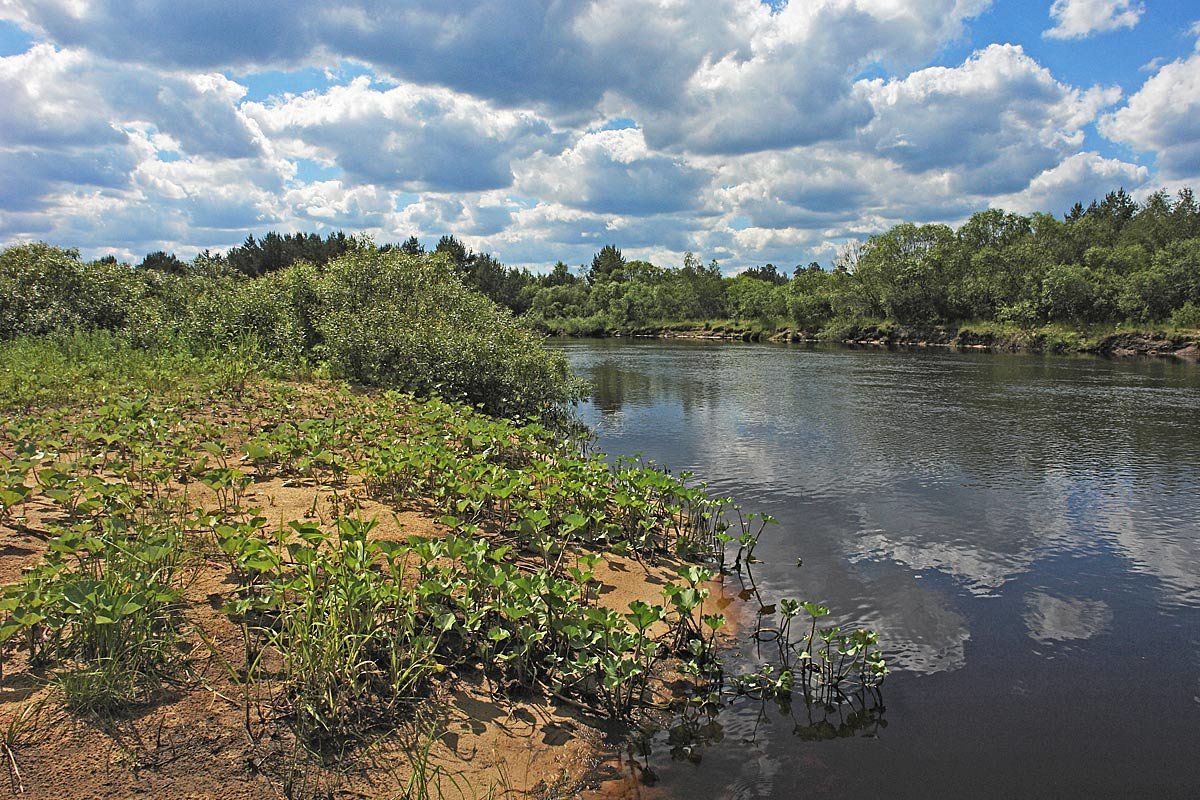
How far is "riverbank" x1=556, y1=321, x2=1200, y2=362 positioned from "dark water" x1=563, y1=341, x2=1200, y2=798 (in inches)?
1277

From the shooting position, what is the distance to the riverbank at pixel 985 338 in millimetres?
49438

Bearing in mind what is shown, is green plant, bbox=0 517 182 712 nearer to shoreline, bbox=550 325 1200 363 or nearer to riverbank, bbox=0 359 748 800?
riverbank, bbox=0 359 748 800

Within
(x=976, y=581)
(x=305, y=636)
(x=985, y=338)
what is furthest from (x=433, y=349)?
(x=985, y=338)

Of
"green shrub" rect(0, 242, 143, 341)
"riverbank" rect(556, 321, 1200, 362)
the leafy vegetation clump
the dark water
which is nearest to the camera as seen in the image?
the dark water

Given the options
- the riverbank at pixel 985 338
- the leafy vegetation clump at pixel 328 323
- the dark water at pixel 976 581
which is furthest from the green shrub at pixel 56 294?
the riverbank at pixel 985 338

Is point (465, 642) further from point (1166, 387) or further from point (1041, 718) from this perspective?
point (1166, 387)

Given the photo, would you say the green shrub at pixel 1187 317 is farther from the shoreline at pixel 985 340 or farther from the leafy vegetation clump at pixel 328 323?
the leafy vegetation clump at pixel 328 323

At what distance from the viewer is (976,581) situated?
30.8 ft

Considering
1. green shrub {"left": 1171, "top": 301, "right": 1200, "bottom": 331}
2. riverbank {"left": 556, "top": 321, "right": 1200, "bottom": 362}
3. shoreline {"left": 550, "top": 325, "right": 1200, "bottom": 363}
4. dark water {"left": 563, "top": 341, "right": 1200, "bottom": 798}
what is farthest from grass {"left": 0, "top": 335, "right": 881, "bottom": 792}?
green shrub {"left": 1171, "top": 301, "right": 1200, "bottom": 331}

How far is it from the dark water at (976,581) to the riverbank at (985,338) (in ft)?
106

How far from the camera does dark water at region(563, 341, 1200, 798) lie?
560 centimetres

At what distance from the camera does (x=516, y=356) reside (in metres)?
20.0

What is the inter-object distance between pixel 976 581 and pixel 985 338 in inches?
2351

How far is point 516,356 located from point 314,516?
1245 centimetres
